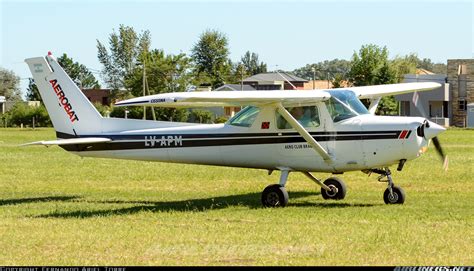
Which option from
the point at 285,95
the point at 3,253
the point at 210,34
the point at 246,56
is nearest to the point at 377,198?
the point at 285,95

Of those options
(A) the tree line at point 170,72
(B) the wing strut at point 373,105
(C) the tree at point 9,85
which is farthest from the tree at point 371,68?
(B) the wing strut at point 373,105

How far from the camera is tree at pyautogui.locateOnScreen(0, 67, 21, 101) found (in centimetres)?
13600

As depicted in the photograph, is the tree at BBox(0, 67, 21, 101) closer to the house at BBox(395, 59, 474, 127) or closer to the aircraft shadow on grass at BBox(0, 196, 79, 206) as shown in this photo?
the house at BBox(395, 59, 474, 127)

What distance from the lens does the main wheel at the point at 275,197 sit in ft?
54.3

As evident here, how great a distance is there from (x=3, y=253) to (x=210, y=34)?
12320cm

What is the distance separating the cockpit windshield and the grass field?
174 centimetres

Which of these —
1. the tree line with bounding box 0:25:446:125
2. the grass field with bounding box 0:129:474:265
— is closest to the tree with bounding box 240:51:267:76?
the tree line with bounding box 0:25:446:125

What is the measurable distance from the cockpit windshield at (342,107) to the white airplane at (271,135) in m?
0.02

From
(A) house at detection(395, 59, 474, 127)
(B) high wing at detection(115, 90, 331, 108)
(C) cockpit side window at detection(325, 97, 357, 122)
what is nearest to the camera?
(B) high wing at detection(115, 90, 331, 108)

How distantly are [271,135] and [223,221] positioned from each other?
10.8ft

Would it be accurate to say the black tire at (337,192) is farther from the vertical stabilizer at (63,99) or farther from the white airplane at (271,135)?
the vertical stabilizer at (63,99)

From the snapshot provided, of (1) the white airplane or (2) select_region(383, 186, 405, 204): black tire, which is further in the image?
(2) select_region(383, 186, 405, 204): black tire

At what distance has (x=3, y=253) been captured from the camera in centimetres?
1148

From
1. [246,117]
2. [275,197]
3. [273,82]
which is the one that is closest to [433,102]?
[273,82]
